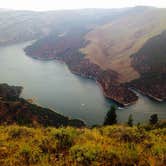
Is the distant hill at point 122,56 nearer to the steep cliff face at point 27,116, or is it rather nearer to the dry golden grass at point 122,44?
the dry golden grass at point 122,44

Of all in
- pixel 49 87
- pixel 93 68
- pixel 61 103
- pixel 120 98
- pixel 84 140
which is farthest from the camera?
pixel 93 68

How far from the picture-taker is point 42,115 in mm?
67625

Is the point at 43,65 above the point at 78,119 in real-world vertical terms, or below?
below

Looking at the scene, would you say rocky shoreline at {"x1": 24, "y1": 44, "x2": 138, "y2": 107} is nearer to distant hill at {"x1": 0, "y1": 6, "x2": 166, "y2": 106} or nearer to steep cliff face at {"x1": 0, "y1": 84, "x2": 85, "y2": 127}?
distant hill at {"x1": 0, "y1": 6, "x2": 166, "y2": 106}

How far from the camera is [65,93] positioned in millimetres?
99688

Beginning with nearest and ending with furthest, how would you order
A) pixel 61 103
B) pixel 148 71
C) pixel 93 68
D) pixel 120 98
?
pixel 61 103
pixel 120 98
pixel 148 71
pixel 93 68

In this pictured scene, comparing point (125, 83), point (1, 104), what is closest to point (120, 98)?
point (125, 83)

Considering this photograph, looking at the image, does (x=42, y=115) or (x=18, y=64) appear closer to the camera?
(x=42, y=115)

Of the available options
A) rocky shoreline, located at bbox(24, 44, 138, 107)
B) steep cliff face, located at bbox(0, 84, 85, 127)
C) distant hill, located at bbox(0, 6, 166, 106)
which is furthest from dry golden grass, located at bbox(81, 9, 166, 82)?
steep cliff face, located at bbox(0, 84, 85, 127)

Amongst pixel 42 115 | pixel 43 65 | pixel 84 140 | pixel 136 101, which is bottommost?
pixel 43 65

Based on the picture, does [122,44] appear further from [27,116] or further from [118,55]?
[27,116]

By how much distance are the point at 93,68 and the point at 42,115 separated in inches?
2752

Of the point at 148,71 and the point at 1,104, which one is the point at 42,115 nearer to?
the point at 1,104

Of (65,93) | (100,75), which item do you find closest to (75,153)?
(65,93)
